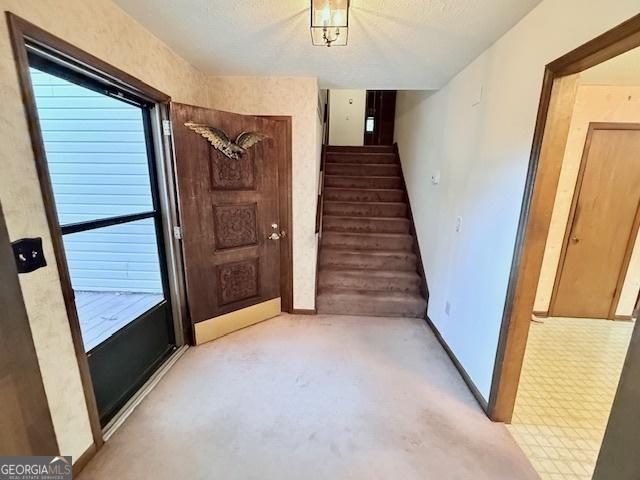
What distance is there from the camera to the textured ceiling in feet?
4.91

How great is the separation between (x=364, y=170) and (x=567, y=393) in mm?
3314

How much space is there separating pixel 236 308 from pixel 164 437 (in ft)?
3.83

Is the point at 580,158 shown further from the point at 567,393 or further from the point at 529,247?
the point at 567,393

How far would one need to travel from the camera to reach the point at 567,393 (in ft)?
6.43

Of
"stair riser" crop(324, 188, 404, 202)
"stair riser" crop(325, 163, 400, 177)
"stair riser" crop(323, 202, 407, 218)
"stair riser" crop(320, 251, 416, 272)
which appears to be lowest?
"stair riser" crop(320, 251, 416, 272)

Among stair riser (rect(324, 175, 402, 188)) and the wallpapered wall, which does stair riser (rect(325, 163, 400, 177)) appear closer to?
stair riser (rect(324, 175, 402, 188))

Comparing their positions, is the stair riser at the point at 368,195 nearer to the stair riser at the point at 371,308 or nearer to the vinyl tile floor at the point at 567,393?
the stair riser at the point at 371,308

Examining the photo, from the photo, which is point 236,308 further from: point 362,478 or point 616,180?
point 616,180

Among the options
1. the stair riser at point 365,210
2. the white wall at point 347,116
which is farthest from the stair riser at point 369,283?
the white wall at point 347,116

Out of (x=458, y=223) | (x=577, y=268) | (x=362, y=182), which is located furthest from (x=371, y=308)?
(x=577, y=268)

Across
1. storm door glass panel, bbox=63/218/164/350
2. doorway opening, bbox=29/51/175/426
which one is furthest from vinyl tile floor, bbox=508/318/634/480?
storm door glass panel, bbox=63/218/164/350

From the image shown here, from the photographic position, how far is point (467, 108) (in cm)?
218

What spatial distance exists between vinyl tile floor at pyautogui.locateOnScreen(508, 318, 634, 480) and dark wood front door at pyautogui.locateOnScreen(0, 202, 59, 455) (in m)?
2.29

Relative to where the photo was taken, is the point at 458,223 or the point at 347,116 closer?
the point at 458,223
